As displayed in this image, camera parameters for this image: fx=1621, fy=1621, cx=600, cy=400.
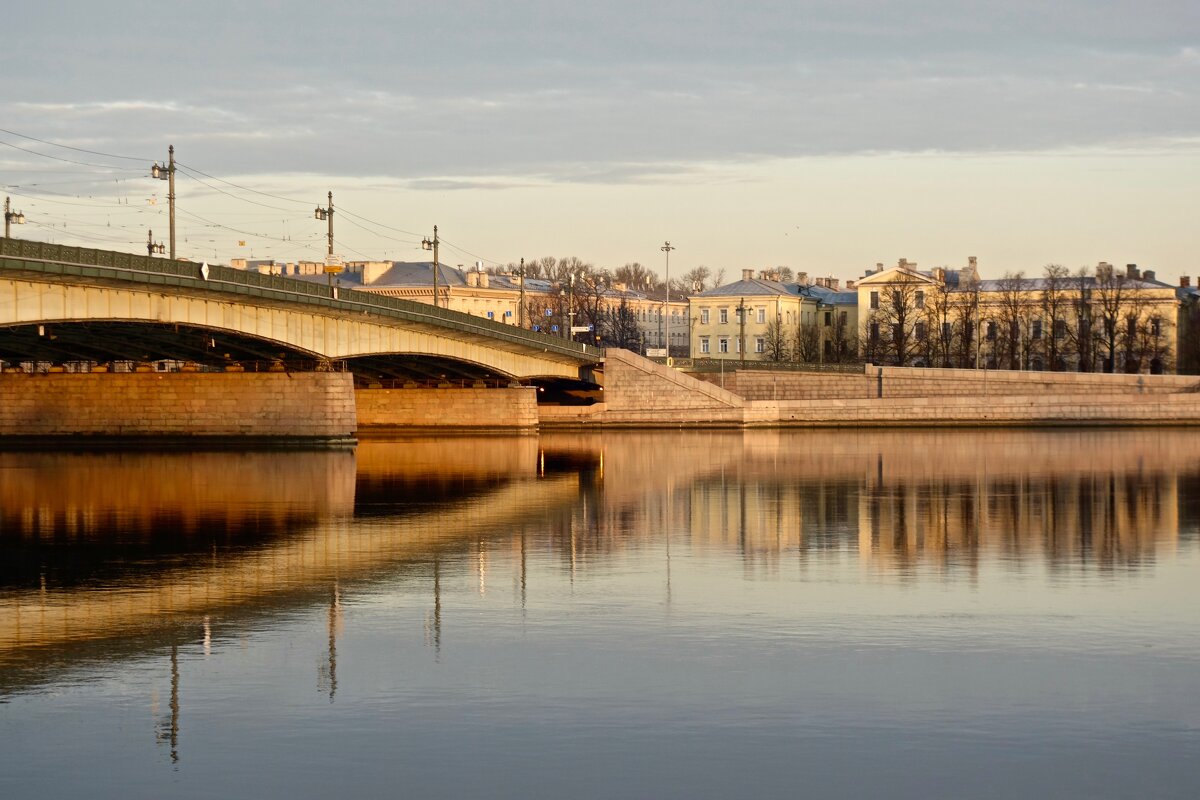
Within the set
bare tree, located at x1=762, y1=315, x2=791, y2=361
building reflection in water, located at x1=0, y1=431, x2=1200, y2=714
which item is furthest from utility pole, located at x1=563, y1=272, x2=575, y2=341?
building reflection in water, located at x1=0, y1=431, x2=1200, y2=714

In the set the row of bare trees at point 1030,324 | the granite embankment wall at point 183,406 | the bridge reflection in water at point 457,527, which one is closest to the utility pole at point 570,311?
the row of bare trees at point 1030,324

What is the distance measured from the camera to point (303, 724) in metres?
12.8

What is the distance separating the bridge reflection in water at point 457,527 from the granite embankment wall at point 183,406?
1091cm

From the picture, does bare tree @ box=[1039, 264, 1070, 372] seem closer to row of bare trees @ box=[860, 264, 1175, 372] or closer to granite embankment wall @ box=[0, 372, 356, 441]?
row of bare trees @ box=[860, 264, 1175, 372]

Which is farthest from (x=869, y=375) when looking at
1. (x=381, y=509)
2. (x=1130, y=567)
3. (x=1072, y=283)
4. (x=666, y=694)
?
(x=666, y=694)

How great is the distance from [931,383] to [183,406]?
5047cm

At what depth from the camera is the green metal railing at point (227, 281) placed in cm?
4659

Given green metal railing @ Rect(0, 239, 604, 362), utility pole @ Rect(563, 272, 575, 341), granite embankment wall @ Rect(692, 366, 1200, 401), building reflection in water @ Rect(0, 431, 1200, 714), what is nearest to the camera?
building reflection in water @ Rect(0, 431, 1200, 714)

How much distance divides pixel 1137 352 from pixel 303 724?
123191 mm

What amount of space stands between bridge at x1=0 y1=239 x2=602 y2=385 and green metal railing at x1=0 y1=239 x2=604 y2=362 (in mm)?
46

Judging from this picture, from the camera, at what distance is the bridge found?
1902 inches

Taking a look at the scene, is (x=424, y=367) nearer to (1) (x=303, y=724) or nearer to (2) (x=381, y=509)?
(2) (x=381, y=509)

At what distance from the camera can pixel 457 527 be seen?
2870 centimetres

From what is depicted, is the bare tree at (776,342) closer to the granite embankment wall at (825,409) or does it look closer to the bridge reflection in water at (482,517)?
the granite embankment wall at (825,409)
